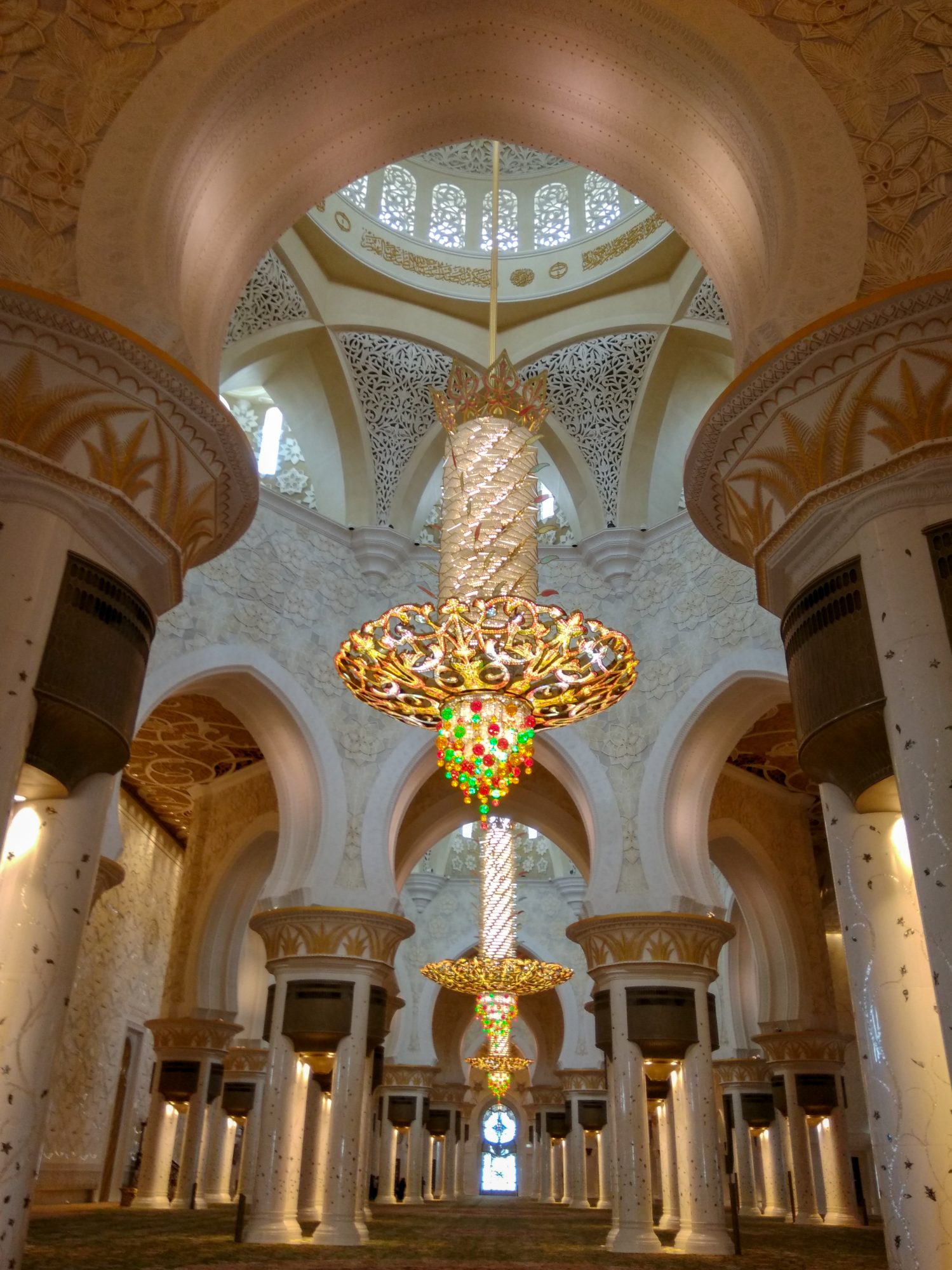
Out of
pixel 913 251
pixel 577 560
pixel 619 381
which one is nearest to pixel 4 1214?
pixel 913 251

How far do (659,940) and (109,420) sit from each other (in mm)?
7055

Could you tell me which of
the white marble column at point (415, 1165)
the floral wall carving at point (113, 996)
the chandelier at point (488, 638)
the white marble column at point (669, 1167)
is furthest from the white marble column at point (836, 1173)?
the white marble column at point (415, 1165)

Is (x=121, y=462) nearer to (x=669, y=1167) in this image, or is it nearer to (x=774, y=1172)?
(x=669, y=1167)

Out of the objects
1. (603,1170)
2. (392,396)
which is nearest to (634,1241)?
(392,396)

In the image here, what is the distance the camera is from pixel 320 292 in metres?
10.9

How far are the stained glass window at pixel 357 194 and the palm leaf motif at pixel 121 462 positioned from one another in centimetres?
847

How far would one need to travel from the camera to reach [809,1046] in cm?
1142

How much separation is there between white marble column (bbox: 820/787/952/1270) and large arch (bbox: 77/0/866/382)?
187 centimetres

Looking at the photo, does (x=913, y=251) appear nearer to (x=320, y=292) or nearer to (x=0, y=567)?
(x=0, y=567)

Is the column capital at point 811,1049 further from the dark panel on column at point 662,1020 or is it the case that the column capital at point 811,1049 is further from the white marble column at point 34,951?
the white marble column at point 34,951

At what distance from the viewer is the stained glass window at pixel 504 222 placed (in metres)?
12.0

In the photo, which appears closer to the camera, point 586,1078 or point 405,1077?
point 405,1077

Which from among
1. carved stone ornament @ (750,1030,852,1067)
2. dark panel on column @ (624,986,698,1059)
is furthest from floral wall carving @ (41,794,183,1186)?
carved stone ornament @ (750,1030,852,1067)

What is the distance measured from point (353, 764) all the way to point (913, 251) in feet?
25.1
